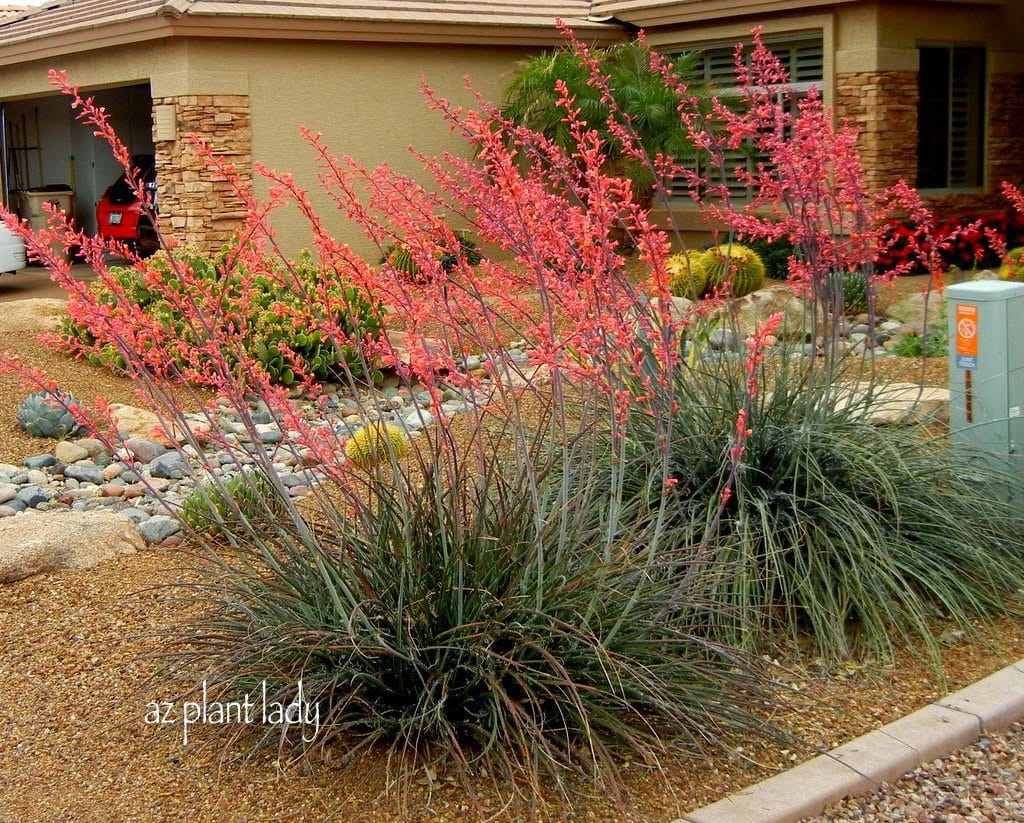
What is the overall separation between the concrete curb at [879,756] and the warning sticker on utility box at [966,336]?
65.2 inches

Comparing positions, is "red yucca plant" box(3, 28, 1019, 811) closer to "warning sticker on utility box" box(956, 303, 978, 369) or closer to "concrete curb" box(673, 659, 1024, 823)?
"concrete curb" box(673, 659, 1024, 823)

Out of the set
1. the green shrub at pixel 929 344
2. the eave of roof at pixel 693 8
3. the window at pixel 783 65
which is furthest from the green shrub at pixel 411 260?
the eave of roof at pixel 693 8

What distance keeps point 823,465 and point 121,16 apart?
555 inches

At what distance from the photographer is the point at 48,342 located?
4195 millimetres

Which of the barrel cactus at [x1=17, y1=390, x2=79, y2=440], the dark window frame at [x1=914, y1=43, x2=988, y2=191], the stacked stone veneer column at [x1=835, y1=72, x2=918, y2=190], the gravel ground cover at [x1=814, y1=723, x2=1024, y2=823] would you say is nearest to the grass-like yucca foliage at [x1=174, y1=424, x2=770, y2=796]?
the gravel ground cover at [x1=814, y1=723, x2=1024, y2=823]

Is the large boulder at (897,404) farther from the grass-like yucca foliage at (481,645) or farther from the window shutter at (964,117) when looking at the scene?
the window shutter at (964,117)

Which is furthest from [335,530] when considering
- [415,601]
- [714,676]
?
[714,676]

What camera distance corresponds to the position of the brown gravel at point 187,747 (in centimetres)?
361

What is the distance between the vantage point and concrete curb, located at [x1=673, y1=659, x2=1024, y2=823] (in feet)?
11.8

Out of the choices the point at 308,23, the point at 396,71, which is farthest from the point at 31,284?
the point at 396,71

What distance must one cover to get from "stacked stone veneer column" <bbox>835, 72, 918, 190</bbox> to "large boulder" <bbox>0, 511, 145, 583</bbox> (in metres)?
11.8

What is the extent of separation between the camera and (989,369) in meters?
5.77

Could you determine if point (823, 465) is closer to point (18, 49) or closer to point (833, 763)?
point (833, 763)

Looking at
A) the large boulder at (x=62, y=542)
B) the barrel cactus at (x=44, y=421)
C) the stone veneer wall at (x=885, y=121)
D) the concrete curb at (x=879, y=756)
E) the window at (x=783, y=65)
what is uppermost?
the window at (x=783, y=65)
